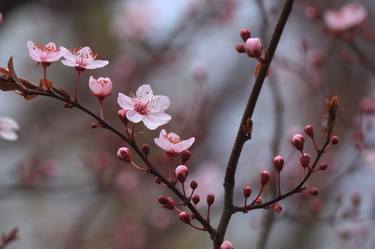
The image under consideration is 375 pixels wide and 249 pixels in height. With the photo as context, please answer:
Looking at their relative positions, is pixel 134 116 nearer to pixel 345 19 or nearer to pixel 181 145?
pixel 181 145

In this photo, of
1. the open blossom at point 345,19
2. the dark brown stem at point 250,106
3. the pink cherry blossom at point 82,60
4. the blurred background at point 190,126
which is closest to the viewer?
the dark brown stem at point 250,106

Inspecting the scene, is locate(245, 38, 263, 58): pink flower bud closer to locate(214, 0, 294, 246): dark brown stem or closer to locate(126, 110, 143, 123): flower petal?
locate(214, 0, 294, 246): dark brown stem

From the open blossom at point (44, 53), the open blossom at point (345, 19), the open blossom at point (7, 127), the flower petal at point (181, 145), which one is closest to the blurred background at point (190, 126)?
the open blossom at point (345, 19)

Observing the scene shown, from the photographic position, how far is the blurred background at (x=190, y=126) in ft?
7.06

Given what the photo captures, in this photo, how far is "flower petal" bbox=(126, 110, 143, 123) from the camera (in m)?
0.99

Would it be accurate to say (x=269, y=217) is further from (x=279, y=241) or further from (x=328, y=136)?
(x=279, y=241)

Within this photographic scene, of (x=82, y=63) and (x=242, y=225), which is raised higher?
(x=82, y=63)

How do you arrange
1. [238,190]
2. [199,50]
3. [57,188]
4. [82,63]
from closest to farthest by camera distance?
[82,63] → [57,188] → [238,190] → [199,50]

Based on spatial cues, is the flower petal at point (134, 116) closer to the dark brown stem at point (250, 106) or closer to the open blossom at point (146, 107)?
the open blossom at point (146, 107)

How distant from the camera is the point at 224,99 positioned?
497 centimetres

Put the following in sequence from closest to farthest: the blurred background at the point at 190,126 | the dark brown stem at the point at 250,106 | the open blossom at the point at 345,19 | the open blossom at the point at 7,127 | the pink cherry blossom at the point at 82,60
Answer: the dark brown stem at the point at 250,106, the pink cherry blossom at the point at 82,60, the open blossom at the point at 7,127, the open blossom at the point at 345,19, the blurred background at the point at 190,126

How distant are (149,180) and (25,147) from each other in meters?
0.87

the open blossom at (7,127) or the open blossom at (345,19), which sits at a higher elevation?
the open blossom at (7,127)

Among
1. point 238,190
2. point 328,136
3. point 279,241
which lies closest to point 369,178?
point 238,190
